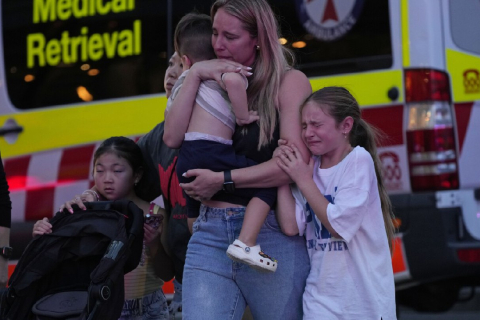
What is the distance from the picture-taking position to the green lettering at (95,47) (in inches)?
190

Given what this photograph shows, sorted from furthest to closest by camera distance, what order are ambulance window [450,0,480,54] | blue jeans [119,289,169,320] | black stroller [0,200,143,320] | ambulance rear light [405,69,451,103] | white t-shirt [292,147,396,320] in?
ambulance window [450,0,480,54] → ambulance rear light [405,69,451,103] → blue jeans [119,289,169,320] → black stroller [0,200,143,320] → white t-shirt [292,147,396,320]

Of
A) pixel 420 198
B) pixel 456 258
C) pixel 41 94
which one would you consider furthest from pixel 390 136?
pixel 41 94

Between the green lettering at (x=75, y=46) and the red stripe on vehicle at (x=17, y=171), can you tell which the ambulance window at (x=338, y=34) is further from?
the red stripe on vehicle at (x=17, y=171)

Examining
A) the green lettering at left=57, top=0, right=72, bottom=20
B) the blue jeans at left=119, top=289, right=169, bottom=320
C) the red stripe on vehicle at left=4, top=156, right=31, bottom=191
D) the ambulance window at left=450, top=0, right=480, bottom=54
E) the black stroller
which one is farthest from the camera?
the red stripe on vehicle at left=4, top=156, right=31, bottom=191

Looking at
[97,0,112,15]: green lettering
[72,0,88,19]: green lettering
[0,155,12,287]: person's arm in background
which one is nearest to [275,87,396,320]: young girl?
[0,155,12,287]: person's arm in background

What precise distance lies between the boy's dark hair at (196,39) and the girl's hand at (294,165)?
53 centimetres

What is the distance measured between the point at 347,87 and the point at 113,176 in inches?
61.7

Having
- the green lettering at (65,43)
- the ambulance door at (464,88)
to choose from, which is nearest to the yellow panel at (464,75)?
the ambulance door at (464,88)

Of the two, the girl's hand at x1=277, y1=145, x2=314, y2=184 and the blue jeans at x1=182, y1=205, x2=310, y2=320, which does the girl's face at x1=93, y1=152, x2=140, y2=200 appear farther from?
the girl's hand at x1=277, y1=145, x2=314, y2=184

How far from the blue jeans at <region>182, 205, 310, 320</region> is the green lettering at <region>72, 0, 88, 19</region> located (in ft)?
8.69

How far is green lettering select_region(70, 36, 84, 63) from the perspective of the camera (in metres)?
4.88

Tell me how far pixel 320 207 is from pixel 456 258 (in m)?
1.98

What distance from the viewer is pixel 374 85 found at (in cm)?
426

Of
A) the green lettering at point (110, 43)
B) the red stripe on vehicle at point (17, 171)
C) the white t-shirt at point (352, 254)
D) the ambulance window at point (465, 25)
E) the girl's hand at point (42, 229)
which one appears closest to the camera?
the white t-shirt at point (352, 254)
